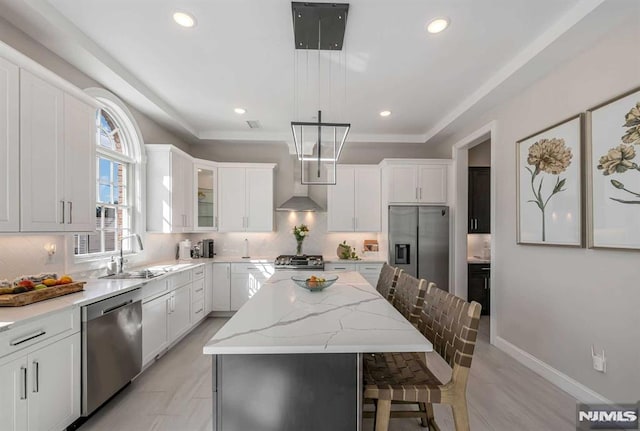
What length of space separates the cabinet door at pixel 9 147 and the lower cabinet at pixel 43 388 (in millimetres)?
807

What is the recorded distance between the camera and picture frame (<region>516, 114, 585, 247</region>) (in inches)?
92.7

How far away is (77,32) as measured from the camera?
229 centimetres

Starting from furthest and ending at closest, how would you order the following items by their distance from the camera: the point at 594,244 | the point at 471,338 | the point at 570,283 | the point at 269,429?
the point at 570,283
the point at 594,244
the point at 471,338
the point at 269,429

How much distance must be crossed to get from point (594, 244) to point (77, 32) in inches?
169

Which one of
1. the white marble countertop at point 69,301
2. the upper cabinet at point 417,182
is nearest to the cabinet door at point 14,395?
the white marble countertop at point 69,301

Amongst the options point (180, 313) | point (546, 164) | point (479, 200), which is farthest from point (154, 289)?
point (479, 200)

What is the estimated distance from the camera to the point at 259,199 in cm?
488

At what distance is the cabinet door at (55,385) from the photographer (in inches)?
65.5

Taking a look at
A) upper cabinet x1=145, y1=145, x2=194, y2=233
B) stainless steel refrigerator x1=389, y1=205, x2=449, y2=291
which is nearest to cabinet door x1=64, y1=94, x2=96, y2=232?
upper cabinet x1=145, y1=145, x2=194, y2=233

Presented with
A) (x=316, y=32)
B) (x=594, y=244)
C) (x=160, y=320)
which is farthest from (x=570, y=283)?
(x=160, y=320)

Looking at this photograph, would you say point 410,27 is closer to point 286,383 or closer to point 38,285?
point 286,383

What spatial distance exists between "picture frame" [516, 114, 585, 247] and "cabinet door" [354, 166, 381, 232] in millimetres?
2137

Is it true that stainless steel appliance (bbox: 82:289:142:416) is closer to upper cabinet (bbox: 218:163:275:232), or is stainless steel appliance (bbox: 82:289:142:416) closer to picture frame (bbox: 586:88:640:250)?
upper cabinet (bbox: 218:163:275:232)

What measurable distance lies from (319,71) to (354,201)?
7.89ft
